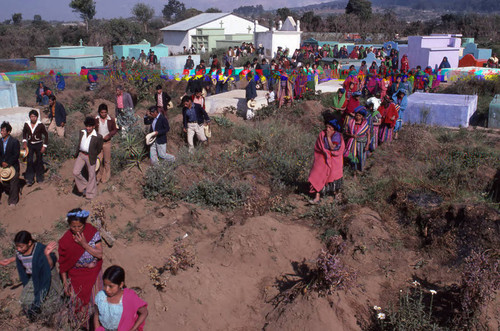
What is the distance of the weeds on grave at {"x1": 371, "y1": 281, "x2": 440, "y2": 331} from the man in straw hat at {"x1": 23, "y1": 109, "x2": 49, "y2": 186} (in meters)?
6.04

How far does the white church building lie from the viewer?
116ft

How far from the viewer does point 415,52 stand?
803 inches

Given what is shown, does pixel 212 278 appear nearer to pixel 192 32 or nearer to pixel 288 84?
pixel 288 84

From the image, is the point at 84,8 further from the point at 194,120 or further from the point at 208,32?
the point at 194,120

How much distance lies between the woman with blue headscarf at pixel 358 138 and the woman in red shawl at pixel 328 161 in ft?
3.01

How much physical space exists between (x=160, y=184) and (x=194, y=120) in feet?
5.45

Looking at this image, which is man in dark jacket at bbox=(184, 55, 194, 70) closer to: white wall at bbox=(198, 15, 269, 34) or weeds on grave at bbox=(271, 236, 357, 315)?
weeds on grave at bbox=(271, 236, 357, 315)

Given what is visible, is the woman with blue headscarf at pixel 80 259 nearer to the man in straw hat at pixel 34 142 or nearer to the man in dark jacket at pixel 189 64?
the man in straw hat at pixel 34 142

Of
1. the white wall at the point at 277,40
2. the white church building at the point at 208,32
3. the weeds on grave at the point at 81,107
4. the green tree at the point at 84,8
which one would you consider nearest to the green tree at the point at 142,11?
the green tree at the point at 84,8

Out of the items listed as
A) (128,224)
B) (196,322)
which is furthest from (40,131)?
(196,322)

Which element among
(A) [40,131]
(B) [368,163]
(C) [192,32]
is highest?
(C) [192,32]

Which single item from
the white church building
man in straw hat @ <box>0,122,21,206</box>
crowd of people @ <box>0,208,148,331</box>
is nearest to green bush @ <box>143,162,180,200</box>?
man in straw hat @ <box>0,122,21,206</box>

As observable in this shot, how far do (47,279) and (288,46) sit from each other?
24.8 meters

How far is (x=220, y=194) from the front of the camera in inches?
312
